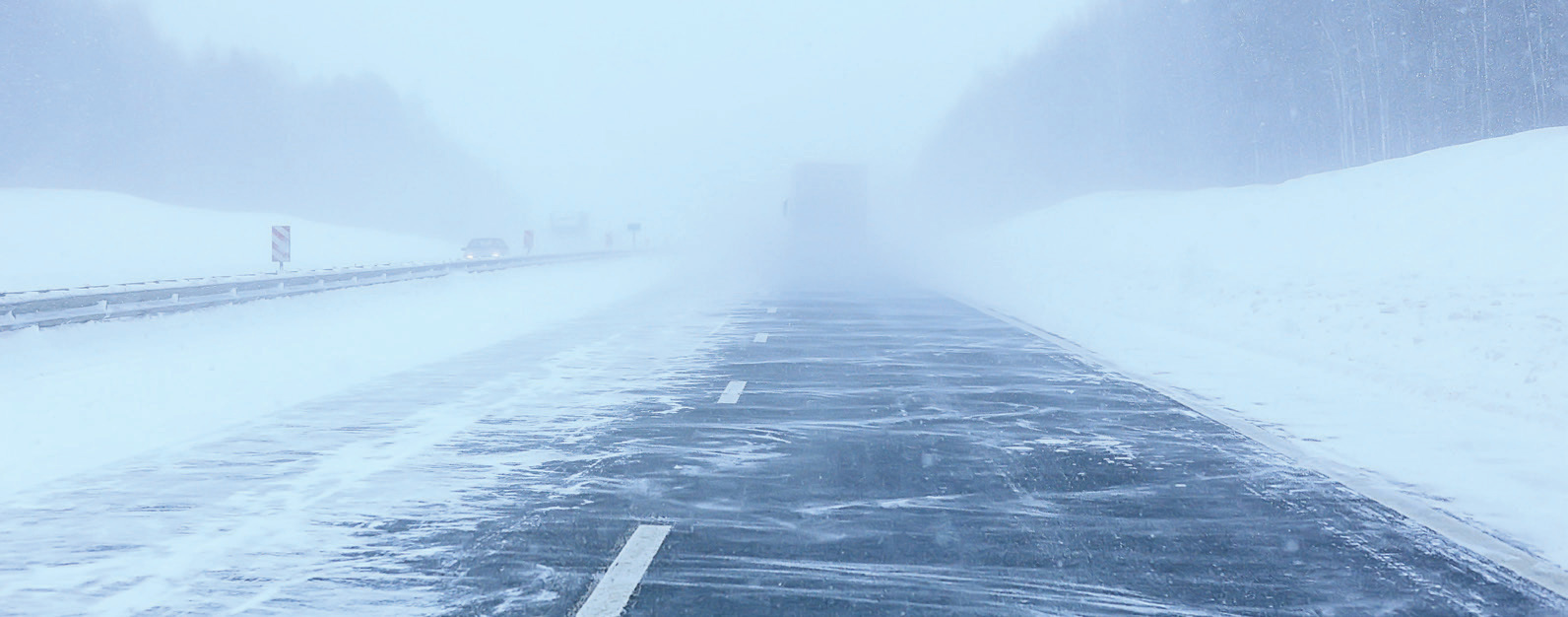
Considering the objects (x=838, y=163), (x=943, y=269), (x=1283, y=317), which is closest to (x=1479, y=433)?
(x=1283, y=317)

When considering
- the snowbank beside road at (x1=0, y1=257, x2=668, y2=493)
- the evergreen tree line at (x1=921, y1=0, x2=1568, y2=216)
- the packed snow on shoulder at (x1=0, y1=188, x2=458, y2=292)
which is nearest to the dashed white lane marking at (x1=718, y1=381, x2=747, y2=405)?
the snowbank beside road at (x1=0, y1=257, x2=668, y2=493)

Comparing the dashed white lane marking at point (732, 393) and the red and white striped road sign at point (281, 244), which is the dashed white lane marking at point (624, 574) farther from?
the red and white striped road sign at point (281, 244)

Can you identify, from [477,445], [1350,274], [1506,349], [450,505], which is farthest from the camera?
[1350,274]

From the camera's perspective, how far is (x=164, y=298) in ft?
71.8

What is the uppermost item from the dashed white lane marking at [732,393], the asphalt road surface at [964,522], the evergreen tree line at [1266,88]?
the evergreen tree line at [1266,88]

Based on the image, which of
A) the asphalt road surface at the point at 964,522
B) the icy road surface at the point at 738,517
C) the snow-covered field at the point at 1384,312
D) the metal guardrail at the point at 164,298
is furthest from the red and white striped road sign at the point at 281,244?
the asphalt road surface at the point at 964,522

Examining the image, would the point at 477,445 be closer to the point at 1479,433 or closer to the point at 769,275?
the point at 1479,433

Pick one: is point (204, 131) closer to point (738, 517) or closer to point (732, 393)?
point (732, 393)

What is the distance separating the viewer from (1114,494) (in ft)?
25.7

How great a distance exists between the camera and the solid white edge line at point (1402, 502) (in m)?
6.02

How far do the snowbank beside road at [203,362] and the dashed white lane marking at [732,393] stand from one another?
3837mm

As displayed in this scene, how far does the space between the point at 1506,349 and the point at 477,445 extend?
1114 cm

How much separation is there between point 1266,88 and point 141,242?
56.4m

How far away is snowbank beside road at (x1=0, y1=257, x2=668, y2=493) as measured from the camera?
10242 mm
